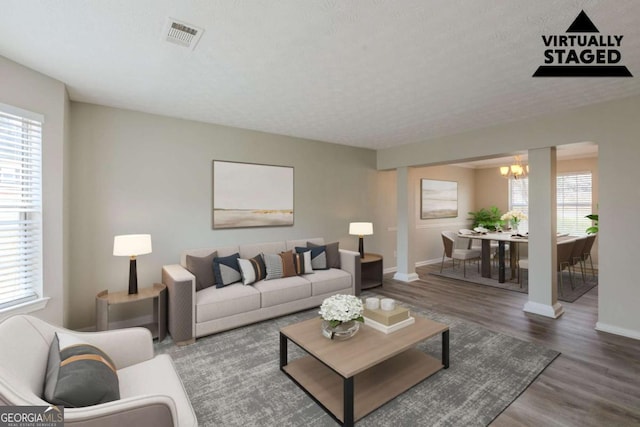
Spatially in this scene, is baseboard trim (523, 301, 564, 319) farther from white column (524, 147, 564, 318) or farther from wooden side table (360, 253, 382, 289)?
wooden side table (360, 253, 382, 289)

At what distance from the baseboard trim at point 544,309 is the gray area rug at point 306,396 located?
1.04 m

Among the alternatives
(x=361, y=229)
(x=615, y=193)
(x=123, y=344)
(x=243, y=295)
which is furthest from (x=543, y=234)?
(x=123, y=344)

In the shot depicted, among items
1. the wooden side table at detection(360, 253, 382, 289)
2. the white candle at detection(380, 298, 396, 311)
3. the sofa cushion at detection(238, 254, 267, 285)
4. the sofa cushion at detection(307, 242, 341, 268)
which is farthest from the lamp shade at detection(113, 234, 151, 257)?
the wooden side table at detection(360, 253, 382, 289)

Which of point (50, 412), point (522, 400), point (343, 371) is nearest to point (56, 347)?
point (50, 412)

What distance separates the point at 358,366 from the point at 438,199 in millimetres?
6115

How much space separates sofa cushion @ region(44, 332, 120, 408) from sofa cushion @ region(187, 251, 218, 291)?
186 cm

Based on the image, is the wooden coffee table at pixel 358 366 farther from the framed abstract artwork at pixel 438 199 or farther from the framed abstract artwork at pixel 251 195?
the framed abstract artwork at pixel 438 199

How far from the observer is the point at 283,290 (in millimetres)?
3633

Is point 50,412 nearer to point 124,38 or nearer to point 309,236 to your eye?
point 124,38

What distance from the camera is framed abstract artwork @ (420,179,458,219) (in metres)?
6.92

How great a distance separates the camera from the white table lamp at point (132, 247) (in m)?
2.95

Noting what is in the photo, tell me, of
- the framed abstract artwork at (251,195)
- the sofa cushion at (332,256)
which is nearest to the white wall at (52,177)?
the framed abstract artwork at (251,195)

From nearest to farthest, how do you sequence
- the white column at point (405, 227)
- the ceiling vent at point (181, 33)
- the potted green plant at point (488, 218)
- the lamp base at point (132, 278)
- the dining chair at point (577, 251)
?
1. the ceiling vent at point (181, 33)
2. the lamp base at point (132, 278)
3. the dining chair at point (577, 251)
4. the white column at point (405, 227)
5. the potted green plant at point (488, 218)

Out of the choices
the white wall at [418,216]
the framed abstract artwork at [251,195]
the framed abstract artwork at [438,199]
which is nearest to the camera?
the framed abstract artwork at [251,195]
